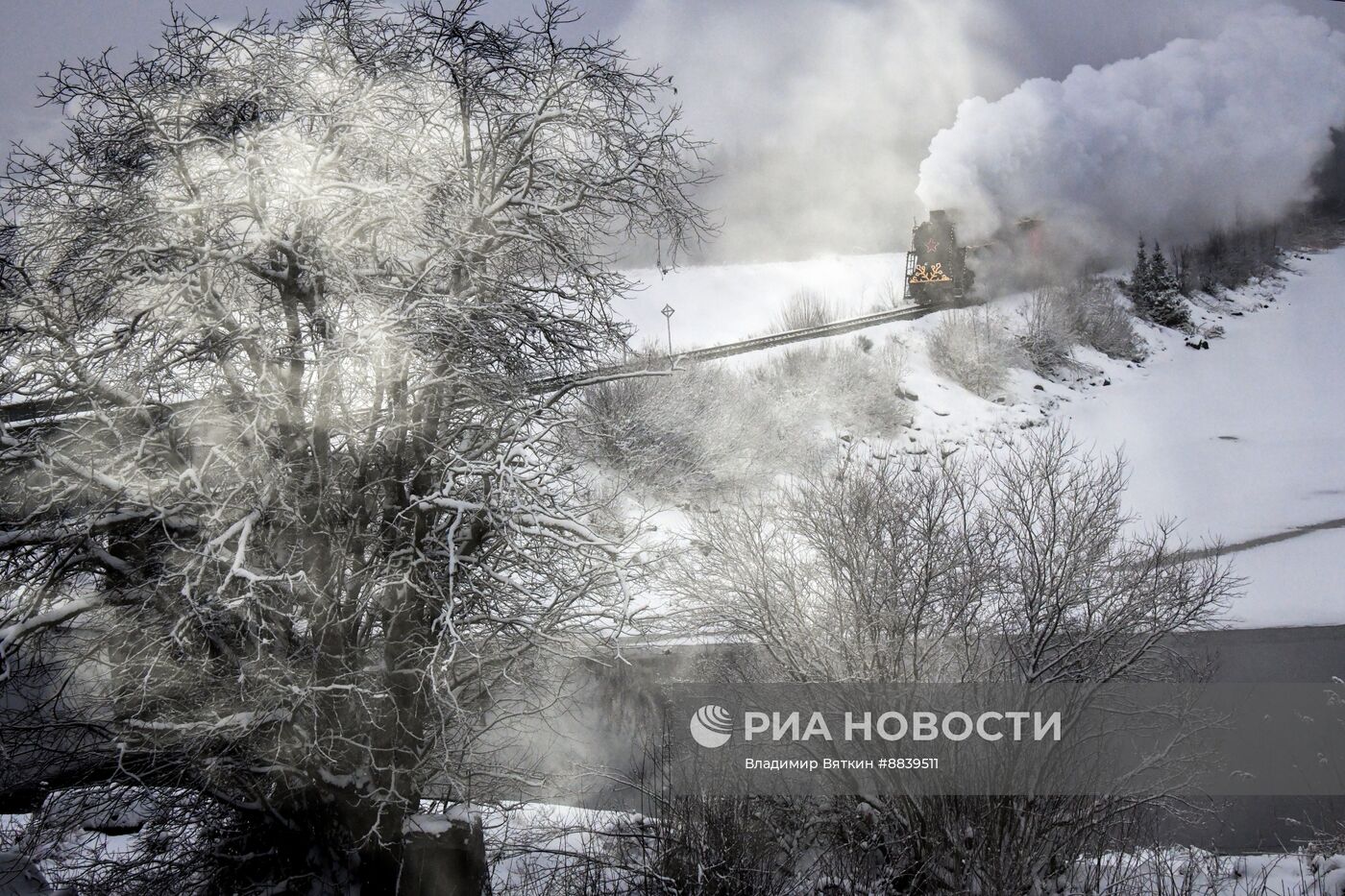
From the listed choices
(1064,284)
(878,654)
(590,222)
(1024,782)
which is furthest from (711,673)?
(1064,284)

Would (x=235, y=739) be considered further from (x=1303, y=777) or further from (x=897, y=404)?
(x=1303, y=777)

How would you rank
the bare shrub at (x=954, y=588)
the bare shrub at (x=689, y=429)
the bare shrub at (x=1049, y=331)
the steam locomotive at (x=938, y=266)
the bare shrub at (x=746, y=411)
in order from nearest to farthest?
1. the bare shrub at (x=954, y=588)
2. the bare shrub at (x=689, y=429)
3. the bare shrub at (x=746, y=411)
4. the bare shrub at (x=1049, y=331)
5. the steam locomotive at (x=938, y=266)

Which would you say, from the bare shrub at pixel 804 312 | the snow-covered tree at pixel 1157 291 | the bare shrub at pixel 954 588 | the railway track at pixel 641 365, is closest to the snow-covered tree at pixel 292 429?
the railway track at pixel 641 365

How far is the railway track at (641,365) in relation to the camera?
404cm

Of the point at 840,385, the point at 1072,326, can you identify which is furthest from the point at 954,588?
the point at 1072,326

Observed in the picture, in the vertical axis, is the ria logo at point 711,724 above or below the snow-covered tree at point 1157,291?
below

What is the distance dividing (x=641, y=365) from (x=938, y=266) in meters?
8.69

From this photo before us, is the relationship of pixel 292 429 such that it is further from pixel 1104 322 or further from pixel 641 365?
pixel 1104 322

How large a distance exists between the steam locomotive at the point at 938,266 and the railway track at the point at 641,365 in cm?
50

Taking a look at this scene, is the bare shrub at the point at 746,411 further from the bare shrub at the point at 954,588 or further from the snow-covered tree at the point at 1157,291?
the snow-covered tree at the point at 1157,291

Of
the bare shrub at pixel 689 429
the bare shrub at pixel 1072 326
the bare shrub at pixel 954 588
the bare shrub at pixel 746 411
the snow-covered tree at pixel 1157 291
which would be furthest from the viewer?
the snow-covered tree at pixel 1157 291

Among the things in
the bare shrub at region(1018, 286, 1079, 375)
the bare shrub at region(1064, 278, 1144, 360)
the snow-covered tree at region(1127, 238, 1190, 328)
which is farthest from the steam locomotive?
the snow-covered tree at region(1127, 238, 1190, 328)

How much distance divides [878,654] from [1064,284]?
28.1 feet

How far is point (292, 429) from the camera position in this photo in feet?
12.9
